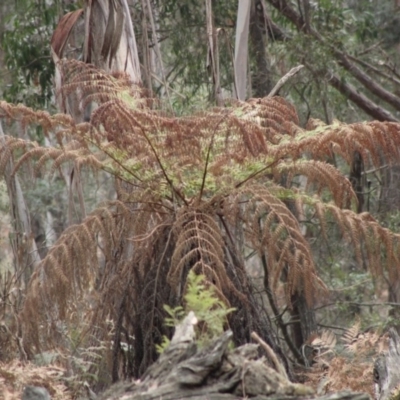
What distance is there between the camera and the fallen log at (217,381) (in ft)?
9.11

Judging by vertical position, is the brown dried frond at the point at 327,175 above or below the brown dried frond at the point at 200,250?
above

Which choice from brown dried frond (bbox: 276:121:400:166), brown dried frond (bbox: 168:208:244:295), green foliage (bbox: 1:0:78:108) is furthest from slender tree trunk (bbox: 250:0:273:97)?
brown dried frond (bbox: 168:208:244:295)

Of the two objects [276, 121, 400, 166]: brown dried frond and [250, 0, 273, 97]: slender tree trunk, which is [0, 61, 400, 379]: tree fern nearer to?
[276, 121, 400, 166]: brown dried frond

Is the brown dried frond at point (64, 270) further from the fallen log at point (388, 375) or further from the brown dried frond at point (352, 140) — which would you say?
the fallen log at point (388, 375)

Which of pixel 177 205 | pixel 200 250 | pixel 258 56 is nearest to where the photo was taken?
pixel 200 250

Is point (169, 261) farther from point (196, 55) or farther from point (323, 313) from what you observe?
point (323, 313)

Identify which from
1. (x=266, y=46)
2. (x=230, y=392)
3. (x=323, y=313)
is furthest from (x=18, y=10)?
(x=230, y=392)

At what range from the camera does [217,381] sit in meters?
2.85

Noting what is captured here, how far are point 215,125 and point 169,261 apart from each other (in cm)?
82

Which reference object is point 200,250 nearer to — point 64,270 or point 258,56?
point 64,270

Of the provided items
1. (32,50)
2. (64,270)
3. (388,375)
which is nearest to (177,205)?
(64,270)

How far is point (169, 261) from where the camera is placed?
4.80 m

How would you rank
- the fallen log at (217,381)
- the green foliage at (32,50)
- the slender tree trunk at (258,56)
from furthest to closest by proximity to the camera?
the green foliage at (32,50) < the slender tree trunk at (258,56) < the fallen log at (217,381)

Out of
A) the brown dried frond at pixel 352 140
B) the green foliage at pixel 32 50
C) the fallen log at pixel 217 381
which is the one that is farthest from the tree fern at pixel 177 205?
the green foliage at pixel 32 50
